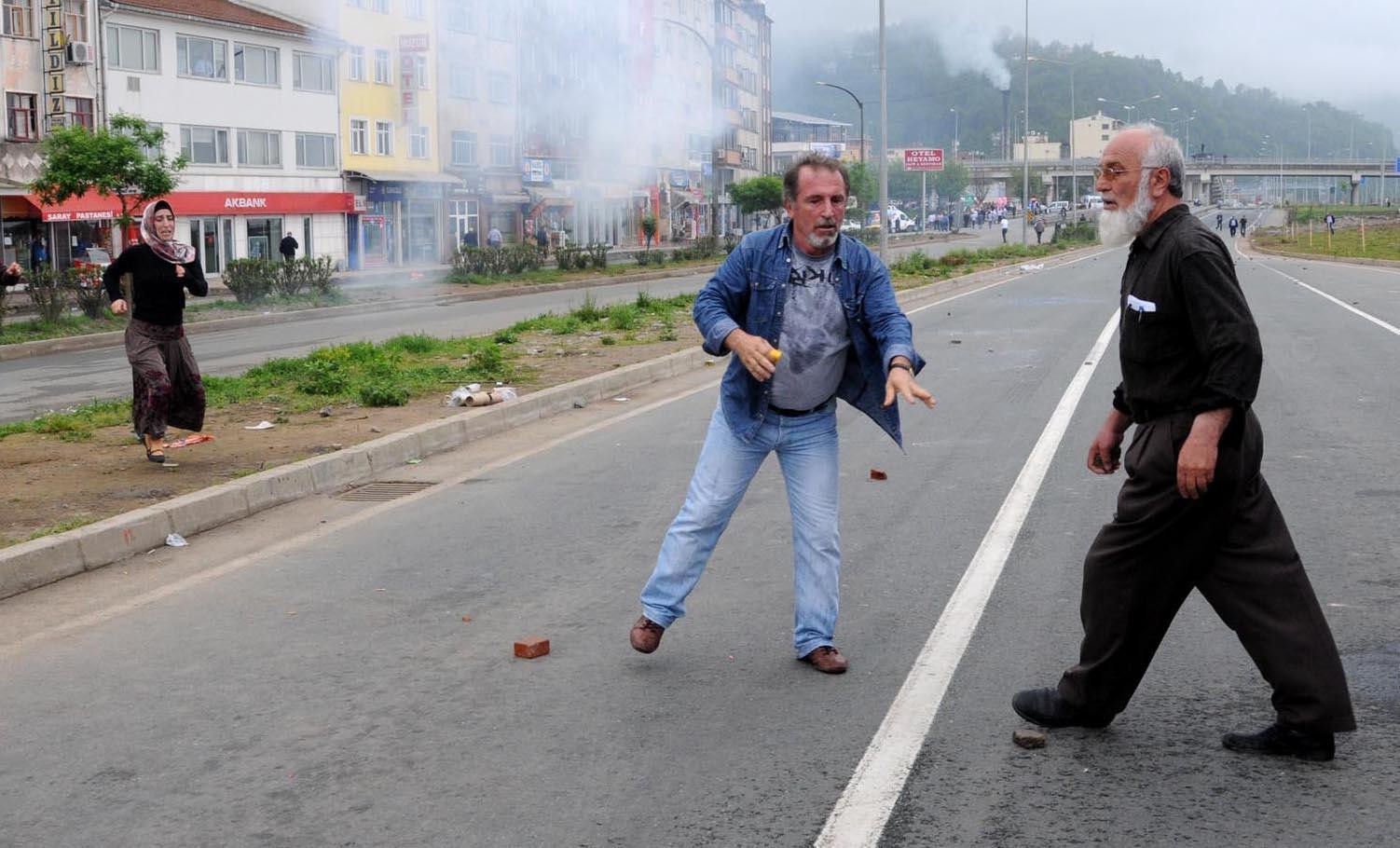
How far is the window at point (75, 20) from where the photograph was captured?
3901 centimetres

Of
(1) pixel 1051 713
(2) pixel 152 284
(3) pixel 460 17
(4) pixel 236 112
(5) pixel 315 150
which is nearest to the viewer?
(1) pixel 1051 713

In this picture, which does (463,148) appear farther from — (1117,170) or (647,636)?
(1117,170)

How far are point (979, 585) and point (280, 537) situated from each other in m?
3.59

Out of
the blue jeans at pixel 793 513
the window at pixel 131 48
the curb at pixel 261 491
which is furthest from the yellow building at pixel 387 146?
the blue jeans at pixel 793 513

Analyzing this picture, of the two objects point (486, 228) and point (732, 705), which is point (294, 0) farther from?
point (732, 705)

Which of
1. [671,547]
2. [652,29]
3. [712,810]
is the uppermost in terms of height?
A: [652,29]

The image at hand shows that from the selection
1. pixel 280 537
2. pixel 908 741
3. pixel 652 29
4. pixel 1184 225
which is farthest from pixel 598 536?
pixel 652 29

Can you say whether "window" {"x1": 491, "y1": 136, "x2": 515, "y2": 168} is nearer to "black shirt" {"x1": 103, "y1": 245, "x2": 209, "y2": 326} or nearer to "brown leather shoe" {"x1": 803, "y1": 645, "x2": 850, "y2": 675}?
"black shirt" {"x1": 103, "y1": 245, "x2": 209, "y2": 326}

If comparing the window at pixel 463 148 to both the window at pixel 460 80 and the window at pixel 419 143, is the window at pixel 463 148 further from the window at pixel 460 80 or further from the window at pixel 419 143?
the window at pixel 460 80

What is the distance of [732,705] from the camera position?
4840 mm

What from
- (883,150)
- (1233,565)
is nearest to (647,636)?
(1233,565)

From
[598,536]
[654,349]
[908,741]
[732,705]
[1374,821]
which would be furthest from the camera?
[654,349]

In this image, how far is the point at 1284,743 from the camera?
13.9 ft

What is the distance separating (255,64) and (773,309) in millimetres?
44666
